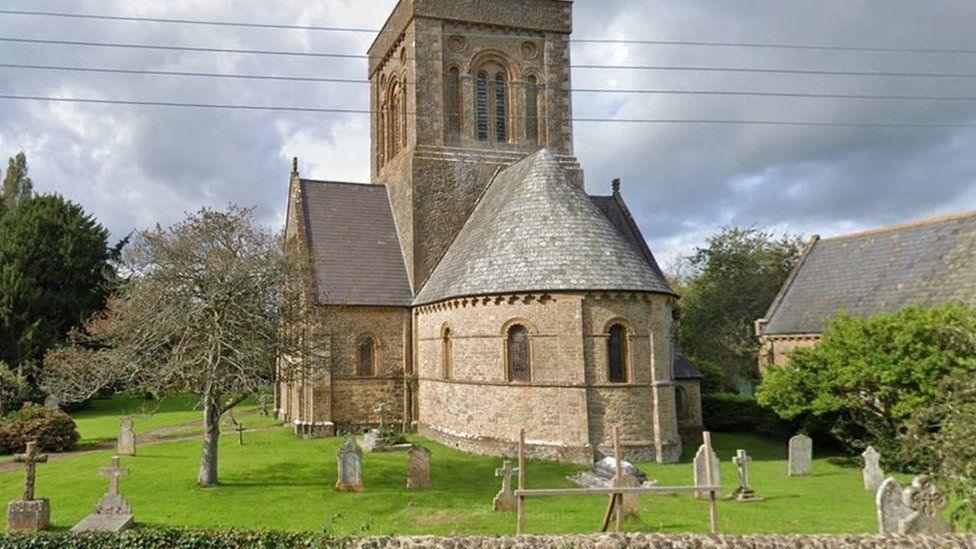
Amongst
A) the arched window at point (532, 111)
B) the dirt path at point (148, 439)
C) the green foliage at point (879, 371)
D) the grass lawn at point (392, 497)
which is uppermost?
the arched window at point (532, 111)

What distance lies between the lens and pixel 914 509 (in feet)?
40.6

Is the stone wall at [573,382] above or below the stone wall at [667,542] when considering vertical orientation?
above

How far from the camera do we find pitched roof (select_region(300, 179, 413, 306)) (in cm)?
2723

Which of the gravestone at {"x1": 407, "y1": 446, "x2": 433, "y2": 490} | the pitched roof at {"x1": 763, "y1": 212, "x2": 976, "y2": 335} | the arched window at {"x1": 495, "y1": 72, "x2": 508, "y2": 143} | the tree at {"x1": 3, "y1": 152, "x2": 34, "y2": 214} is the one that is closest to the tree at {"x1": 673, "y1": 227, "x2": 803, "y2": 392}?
the pitched roof at {"x1": 763, "y1": 212, "x2": 976, "y2": 335}

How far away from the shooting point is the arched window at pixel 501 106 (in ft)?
105

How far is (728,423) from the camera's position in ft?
99.2

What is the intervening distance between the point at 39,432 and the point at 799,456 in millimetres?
25291

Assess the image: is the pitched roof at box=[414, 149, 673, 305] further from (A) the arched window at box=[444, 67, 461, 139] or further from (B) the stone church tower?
(A) the arched window at box=[444, 67, 461, 139]

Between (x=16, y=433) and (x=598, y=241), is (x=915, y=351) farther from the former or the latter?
(x=16, y=433)

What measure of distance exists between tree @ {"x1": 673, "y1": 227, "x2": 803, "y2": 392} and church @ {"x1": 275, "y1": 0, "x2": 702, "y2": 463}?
726 inches

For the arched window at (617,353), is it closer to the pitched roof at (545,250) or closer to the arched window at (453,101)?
the pitched roof at (545,250)

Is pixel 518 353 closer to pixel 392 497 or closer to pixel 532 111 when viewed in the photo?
pixel 392 497

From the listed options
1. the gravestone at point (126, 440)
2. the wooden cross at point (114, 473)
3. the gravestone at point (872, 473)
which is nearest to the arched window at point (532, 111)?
the gravestone at point (872, 473)

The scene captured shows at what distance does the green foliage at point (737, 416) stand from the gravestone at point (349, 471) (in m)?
18.6
